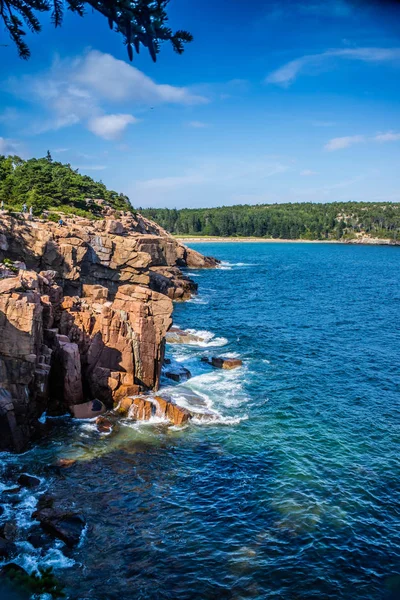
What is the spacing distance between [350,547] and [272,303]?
66.1m

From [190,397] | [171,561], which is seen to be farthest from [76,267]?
[171,561]

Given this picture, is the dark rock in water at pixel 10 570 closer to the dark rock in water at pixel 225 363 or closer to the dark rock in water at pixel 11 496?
the dark rock in water at pixel 11 496

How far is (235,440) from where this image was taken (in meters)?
34.5

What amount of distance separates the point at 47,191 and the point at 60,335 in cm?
6709

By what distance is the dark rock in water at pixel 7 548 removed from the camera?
2175 cm

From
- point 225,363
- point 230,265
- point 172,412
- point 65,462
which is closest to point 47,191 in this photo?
point 225,363

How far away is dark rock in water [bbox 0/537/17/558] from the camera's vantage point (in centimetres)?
2175

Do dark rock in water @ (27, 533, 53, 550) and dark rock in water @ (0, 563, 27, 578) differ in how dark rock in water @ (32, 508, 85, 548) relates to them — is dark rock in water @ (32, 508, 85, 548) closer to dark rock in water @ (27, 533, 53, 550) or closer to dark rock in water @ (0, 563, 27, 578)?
dark rock in water @ (27, 533, 53, 550)

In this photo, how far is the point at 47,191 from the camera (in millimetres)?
98812

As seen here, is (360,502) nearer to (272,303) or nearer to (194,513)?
(194,513)

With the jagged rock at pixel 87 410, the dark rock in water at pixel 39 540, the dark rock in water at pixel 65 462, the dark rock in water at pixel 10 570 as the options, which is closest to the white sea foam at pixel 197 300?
the jagged rock at pixel 87 410

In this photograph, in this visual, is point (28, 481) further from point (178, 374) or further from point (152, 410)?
point (178, 374)

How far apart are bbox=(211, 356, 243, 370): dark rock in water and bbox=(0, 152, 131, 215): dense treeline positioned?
43.4 m

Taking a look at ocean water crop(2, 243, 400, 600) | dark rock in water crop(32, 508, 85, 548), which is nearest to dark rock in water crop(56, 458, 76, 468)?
ocean water crop(2, 243, 400, 600)
